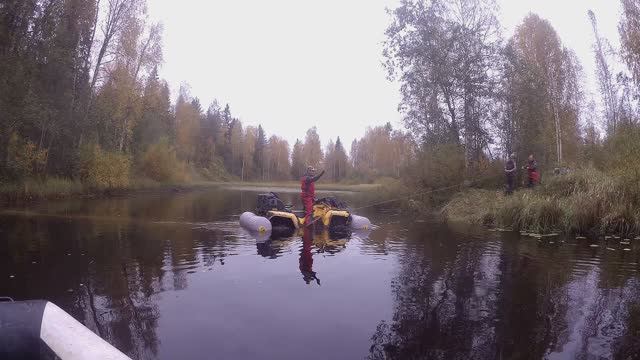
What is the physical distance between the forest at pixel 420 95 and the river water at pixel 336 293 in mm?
6748

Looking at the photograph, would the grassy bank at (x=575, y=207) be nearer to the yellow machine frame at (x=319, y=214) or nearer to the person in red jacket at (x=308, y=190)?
the yellow machine frame at (x=319, y=214)

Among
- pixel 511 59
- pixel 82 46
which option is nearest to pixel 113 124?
pixel 82 46

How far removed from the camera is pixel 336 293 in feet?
23.8

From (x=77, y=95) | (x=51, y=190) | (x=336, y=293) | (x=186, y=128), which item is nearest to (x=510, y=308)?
(x=336, y=293)

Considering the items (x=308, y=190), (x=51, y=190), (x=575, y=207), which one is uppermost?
(x=308, y=190)

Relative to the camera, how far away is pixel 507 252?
10547mm

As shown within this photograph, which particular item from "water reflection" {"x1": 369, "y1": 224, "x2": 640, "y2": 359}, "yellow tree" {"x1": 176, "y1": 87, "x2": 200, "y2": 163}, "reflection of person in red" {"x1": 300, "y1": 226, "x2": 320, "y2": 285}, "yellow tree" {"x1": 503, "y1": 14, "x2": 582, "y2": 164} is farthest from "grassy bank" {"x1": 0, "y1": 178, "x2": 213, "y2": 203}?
"yellow tree" {"x1": 176, "y1": 87, "x2": 200, "y2": 163}

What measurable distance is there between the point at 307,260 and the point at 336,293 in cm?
260

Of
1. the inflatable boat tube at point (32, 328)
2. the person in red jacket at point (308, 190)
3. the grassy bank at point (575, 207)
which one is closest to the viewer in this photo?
the inflatable boat tube at point (32, 328)

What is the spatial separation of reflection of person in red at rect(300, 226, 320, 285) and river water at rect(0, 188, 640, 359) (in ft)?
0.13

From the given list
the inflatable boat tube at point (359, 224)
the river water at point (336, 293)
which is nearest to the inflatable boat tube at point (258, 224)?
the river water at point (336, 293)

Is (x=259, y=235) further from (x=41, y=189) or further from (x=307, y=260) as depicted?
(x=41, y=189)

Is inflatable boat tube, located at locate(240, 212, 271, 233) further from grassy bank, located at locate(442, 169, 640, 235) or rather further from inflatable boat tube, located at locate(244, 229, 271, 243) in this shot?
grassy bank, located at locate(442, 169, 640, 235)

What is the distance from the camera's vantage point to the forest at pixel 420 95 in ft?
70.5
